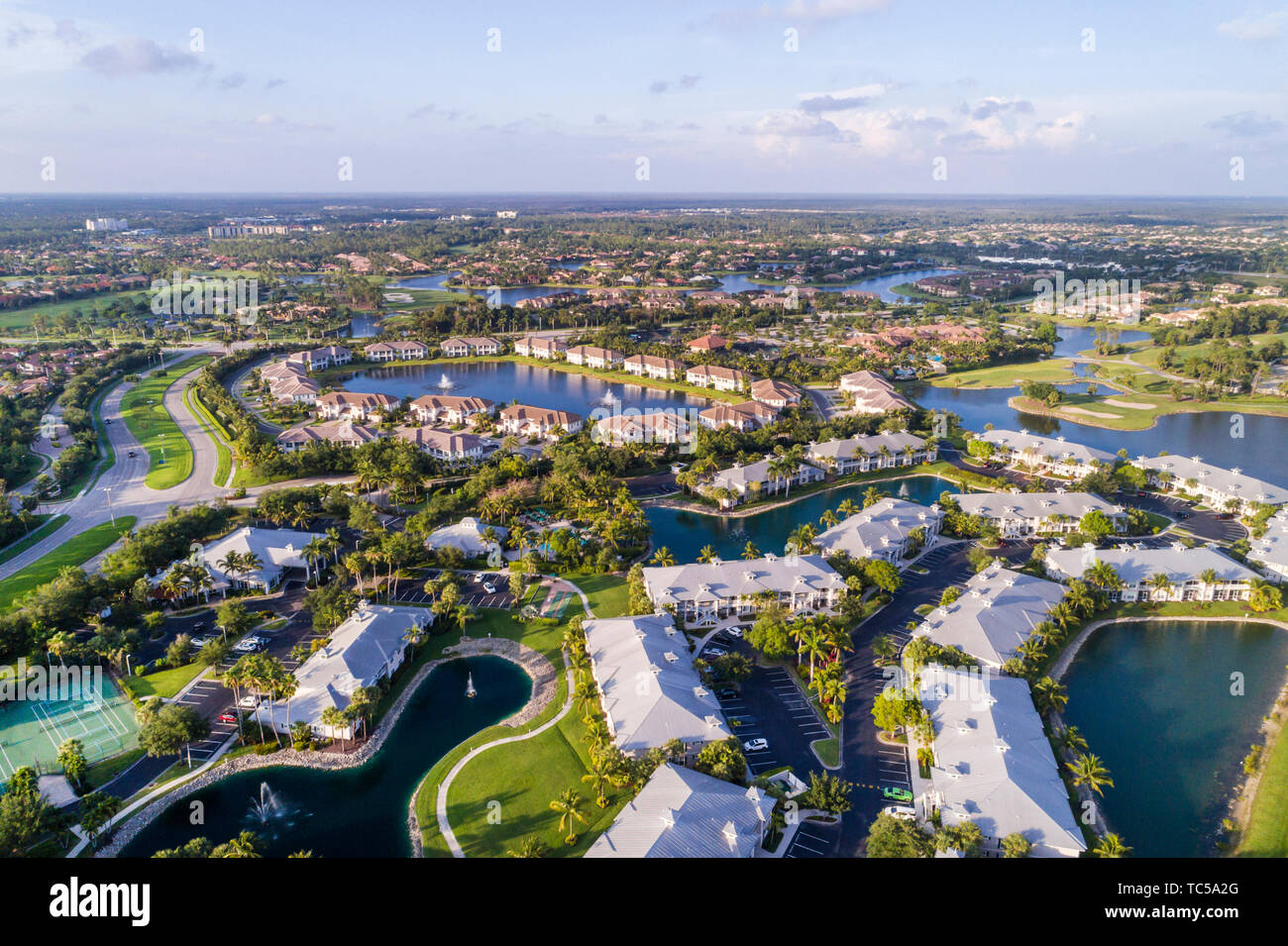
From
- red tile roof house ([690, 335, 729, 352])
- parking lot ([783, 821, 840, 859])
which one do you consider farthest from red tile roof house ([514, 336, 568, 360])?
parking lot ([783, 821, 840, 859])

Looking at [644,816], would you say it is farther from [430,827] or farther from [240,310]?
[240,310]

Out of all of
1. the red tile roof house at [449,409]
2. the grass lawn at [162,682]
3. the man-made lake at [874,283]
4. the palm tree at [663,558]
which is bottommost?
the grass lawn at [162,682]

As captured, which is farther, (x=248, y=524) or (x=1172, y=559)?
(x=248, y=524)

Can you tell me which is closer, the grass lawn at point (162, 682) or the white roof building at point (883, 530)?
the grass lawn at point (162, 682)

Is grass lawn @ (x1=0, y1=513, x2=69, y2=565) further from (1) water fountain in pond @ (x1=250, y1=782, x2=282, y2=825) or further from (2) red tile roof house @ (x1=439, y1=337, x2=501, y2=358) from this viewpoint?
(2) red tile roof house @ (x1=439, y1=337, x2=501, y2=358)

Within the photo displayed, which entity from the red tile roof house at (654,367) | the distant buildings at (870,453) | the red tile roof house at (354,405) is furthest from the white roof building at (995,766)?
the red tile roof house at (654,367)

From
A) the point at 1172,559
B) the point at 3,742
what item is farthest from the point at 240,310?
the point at 1172,559

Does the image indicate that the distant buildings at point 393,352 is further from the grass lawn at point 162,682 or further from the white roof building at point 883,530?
the white roof building at point 883,530
